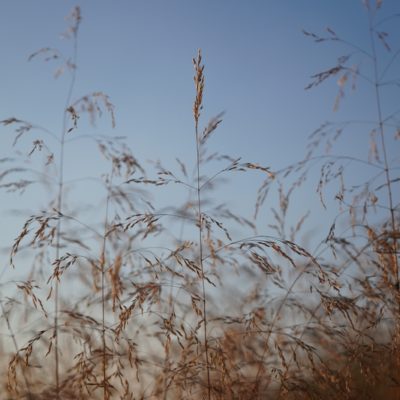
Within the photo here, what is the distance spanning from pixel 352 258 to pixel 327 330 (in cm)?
59

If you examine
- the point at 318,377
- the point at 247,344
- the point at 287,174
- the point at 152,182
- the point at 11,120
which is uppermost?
the point at 11,120

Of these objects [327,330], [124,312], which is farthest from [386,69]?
[124,312]

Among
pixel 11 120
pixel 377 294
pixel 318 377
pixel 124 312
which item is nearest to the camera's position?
pixel 124 312

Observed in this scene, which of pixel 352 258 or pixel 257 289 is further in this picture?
pixel 257 289

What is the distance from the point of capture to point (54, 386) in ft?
9.73

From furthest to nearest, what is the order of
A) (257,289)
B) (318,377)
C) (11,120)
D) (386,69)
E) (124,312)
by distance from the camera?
(257,289), (11,120), (386,69), (318,377), (124,312)

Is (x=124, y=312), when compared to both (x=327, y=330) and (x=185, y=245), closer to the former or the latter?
(x=185, y=245)

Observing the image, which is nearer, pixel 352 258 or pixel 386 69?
pixel 352 258

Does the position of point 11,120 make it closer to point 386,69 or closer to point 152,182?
point 152,182

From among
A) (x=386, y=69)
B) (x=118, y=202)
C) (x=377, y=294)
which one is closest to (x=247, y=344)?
(x=377, y=294)

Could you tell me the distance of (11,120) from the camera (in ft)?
12.8

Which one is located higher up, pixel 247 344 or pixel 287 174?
pixel 287 174

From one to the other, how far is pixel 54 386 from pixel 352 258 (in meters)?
1.78

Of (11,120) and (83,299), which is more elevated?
(11,120)
